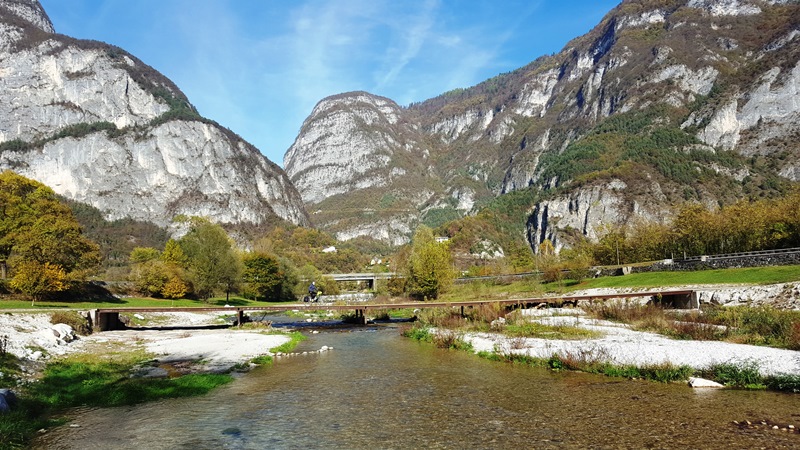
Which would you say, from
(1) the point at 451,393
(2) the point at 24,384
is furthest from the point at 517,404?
(2) the point at 24,384

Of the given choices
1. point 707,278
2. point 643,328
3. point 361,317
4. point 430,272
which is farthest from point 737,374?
point 430,272

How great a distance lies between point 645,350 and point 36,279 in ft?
178

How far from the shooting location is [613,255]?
9125cm

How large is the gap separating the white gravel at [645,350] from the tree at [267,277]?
72.5 metres

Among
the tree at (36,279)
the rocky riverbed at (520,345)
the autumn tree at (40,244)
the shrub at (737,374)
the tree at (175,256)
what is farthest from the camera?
the tree at (175,256)

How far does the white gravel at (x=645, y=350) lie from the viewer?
19344 mm

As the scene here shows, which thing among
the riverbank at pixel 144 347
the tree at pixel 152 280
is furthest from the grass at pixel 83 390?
the tree at pixel 152 280

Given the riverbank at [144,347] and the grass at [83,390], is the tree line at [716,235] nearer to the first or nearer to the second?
the riverbank at [144,347]

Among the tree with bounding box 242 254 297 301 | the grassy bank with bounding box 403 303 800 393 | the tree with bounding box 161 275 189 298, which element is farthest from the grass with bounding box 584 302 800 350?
the tree with bounding box 242 254 297 301

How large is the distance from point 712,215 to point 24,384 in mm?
86527

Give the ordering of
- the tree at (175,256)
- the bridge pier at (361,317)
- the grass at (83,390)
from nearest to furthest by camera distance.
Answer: the grass at (83,390)
the bridge pier at (361,317)
the tree at (175,256)

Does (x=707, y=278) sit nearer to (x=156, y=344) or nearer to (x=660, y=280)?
(x=660, y=280)

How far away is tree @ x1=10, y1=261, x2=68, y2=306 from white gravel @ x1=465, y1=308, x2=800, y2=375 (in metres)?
43.2

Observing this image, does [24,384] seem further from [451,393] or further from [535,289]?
[535,289]
